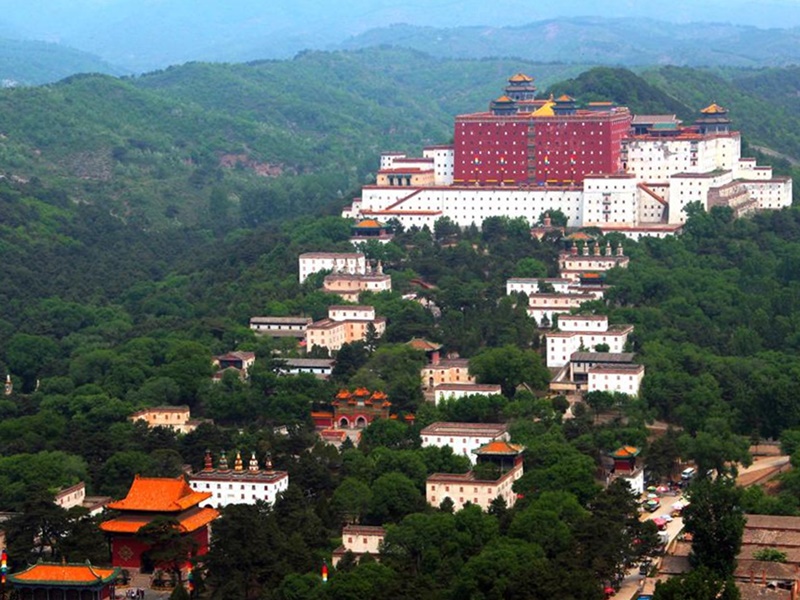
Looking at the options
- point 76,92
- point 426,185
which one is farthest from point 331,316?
point 76,92

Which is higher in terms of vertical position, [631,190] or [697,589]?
[631,190]

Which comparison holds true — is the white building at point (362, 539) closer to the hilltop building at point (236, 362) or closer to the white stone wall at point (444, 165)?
the hilltop building at point (236, 362)

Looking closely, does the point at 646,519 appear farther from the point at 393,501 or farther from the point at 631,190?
the point at 631,190

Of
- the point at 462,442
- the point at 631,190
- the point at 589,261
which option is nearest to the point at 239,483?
the point at 462,442

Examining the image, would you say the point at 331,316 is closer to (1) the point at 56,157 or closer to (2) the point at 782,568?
→ (2) the point at 782,568

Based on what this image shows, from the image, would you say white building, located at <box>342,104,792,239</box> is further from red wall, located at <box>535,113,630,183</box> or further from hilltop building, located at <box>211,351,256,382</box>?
hilltop building, located at <box>211,351,256,382</box>

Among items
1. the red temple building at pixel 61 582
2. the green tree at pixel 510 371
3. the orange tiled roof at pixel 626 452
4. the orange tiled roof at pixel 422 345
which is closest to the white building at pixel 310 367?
the orange tiled roof at pixel 422 345
